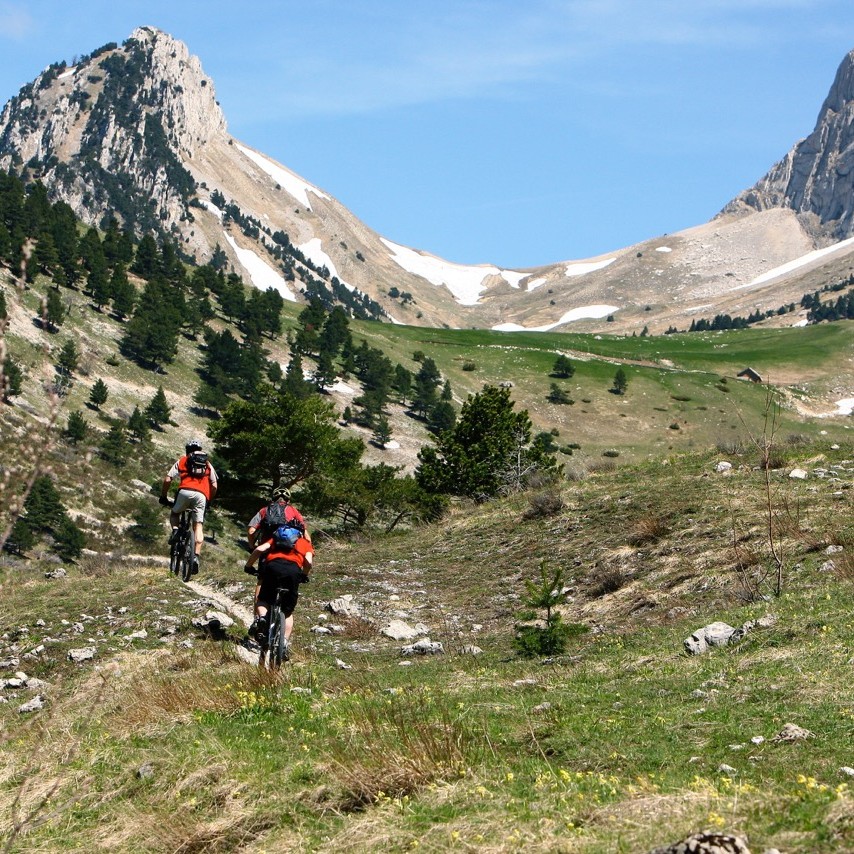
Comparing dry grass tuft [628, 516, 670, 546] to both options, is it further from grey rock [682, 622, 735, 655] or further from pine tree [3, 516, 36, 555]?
pine tree [3, 516, 36, 555]

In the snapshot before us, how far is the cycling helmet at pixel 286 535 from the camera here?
38.2 ft

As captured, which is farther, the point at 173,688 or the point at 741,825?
the point at 173,688

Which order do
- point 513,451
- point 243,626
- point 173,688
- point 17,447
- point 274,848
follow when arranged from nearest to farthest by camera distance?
1. point 17,447
2. point 274,848
3. point 173,688
4. point 243,626
5. point 513,451

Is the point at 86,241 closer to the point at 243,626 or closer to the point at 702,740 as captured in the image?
the point at 243,626

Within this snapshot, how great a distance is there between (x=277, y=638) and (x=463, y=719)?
370 cm

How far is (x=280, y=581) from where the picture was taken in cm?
1157

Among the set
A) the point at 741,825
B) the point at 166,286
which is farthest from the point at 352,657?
the point at 166,286

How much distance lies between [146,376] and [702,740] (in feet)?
307

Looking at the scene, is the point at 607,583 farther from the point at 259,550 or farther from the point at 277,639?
the point at 259,550

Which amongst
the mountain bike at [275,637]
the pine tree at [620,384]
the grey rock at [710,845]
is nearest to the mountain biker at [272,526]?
the mountain bike at [275,637]

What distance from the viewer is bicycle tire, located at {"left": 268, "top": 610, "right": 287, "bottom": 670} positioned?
38.3 feet

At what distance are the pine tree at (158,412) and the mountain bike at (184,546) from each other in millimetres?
69346

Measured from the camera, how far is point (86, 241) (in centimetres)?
11138

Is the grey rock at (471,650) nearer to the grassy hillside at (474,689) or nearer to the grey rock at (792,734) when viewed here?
the grassy hillside at (474,689)
